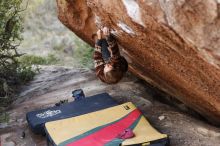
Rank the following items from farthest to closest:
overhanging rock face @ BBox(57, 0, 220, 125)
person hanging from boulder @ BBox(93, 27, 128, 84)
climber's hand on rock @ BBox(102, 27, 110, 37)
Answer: climber's hand on rock @ BBox(102, 27, 110, 37) → person hanging from boulder @ BBox(93, 27, 128, 84) → overhanging rock face @ BBox(57, 0, 220, 125)

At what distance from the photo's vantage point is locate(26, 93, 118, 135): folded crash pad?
4.68 metres

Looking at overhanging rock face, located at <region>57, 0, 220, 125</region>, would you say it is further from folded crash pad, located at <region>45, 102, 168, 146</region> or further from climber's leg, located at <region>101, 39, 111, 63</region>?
folded crash pad, located at <region>45, 102, 168, 146</region>

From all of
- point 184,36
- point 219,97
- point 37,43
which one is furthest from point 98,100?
point 37,43

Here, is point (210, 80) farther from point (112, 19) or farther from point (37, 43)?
point (37, 43)

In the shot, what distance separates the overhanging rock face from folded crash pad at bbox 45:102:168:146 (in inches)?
20.2

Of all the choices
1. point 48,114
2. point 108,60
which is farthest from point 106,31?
point 48,114

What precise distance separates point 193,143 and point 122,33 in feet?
4.03

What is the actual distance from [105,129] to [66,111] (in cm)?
72

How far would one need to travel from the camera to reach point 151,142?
399cm

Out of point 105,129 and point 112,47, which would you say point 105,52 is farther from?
point 105,129

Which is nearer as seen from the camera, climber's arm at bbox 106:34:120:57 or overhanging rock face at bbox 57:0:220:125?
overhanging rock face at bbox 57:0:220:125

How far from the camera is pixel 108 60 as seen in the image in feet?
13.8

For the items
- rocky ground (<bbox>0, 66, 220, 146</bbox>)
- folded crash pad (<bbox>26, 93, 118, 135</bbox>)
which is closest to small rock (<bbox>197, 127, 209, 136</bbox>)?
rocky ground (<bbox>0, 66, 220, 146</bbox>)

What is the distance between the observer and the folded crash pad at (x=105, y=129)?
4.01m
